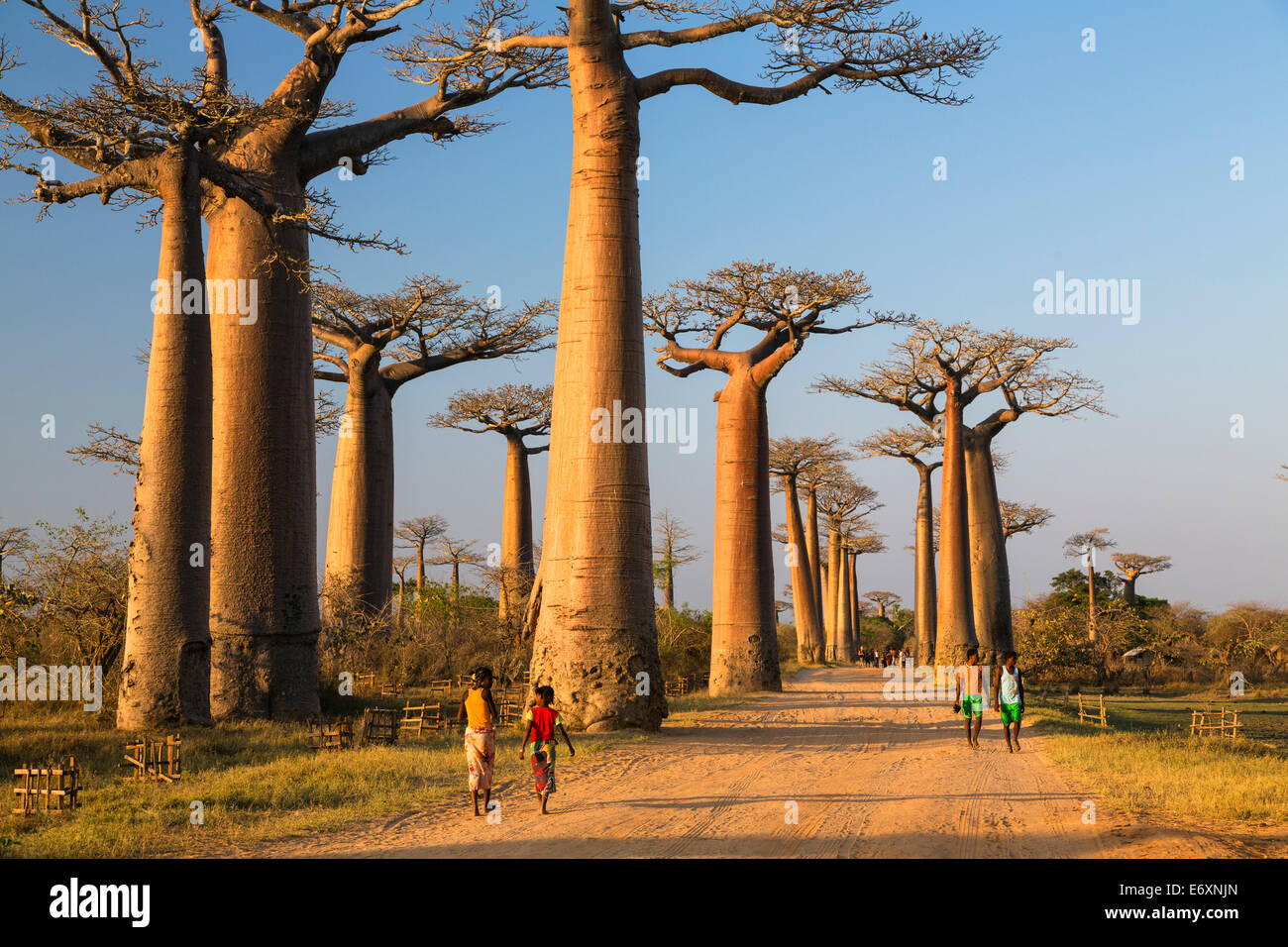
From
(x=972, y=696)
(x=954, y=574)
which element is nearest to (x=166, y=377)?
(x=972, y=696)

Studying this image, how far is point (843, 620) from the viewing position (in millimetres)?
49562

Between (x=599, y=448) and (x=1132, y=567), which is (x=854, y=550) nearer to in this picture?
(x=1132, y=567)

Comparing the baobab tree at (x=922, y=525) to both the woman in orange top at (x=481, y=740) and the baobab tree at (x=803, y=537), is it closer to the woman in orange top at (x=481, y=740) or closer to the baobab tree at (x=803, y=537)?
the baobab tree at (x=803, y=537)

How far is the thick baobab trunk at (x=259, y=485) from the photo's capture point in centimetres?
1287

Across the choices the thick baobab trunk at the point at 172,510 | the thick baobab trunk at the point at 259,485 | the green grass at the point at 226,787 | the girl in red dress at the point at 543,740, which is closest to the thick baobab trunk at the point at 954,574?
the green grass at the point at 226,787

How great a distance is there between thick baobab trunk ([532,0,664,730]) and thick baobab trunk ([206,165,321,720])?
310 centimetres

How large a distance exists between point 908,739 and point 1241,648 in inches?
973

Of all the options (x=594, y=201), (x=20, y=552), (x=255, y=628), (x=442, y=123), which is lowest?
(x=255, y=628)

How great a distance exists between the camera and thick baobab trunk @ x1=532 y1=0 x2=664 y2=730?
12.3m

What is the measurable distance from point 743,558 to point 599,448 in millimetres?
9200
